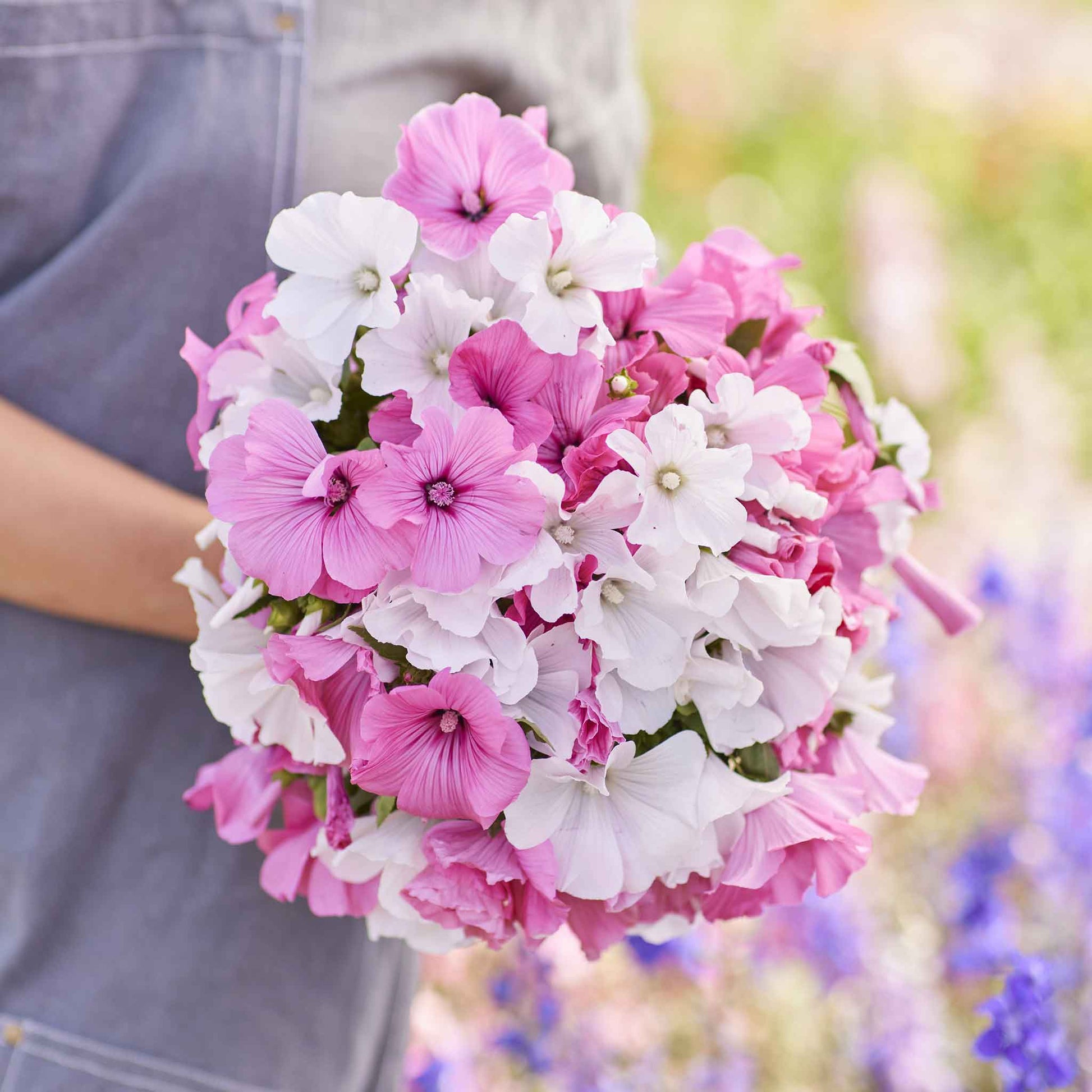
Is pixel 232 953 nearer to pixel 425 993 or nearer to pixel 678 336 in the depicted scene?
pixel 678 336

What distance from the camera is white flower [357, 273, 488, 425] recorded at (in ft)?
1.51

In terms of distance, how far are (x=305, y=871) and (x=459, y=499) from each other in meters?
0.28

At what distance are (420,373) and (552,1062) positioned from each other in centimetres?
112

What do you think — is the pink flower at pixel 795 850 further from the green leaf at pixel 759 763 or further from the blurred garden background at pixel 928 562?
the blurred garden background at pixel 928 562

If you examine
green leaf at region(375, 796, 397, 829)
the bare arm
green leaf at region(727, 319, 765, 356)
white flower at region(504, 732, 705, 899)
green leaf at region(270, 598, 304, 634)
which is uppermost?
green leaf at region(727, 319, 765, 356)

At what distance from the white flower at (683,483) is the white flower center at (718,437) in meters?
0.03

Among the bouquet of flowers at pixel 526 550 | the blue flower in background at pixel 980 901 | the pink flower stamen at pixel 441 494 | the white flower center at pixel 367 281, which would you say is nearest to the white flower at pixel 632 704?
the bouquet of flowers at pixel 526 550

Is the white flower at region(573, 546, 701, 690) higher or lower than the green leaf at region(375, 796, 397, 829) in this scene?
higher

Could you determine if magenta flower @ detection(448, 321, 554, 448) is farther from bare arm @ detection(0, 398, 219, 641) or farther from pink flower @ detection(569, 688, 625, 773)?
bare arm @ detection(0, 398, 219, 641)

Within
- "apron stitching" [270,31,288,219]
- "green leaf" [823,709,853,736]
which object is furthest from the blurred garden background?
"apron stitching" [270,31,288,219]

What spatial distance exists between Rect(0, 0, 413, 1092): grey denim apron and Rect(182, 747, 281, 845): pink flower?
0.21m

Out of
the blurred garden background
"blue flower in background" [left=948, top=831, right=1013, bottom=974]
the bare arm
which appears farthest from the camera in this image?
the blurred garden background

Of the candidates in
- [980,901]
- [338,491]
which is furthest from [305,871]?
[980,901]

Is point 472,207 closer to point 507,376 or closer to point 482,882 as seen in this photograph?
point 507,376
